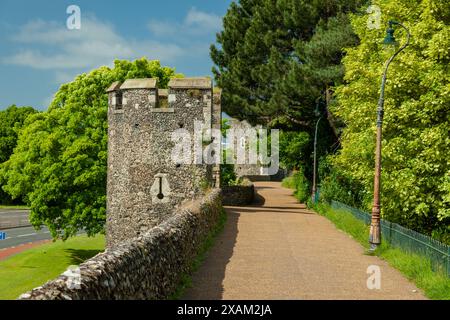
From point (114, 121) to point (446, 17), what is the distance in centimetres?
1338

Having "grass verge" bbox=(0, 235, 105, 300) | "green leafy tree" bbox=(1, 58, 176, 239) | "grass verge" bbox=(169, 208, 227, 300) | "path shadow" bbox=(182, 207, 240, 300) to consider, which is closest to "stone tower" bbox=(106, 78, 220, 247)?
"grass verge" bbox=(169, 208, 227, 300)

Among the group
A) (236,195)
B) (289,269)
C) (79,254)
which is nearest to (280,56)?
(236,195)

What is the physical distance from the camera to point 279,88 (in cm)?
3148

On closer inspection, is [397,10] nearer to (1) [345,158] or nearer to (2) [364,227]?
(1) [345,158]

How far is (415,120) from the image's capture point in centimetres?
1759

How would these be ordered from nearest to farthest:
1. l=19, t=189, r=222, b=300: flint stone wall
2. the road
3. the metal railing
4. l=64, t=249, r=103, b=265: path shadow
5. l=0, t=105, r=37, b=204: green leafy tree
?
l=19, t=189, r=222, b=300: flint stone wall < the metal railing < l=64, t=249, r=103, b=265: path shadow < the road < l=0, t=105, r=37, b=204: green leafy tree

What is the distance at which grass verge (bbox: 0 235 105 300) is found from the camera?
26578mm

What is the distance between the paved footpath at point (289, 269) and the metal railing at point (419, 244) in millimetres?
783

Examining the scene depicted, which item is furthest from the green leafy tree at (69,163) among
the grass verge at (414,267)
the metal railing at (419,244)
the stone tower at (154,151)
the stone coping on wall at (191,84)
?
the metal railing at (419,244)

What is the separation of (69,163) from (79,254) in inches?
336

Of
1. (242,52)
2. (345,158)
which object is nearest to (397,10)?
(345,158)

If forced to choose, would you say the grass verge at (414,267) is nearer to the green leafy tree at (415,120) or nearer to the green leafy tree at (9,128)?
the green leafy tree at (415,120)

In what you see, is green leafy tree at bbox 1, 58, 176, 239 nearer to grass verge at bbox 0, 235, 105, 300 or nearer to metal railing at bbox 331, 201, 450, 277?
grass verge at bbox 0, 235, 105, 300

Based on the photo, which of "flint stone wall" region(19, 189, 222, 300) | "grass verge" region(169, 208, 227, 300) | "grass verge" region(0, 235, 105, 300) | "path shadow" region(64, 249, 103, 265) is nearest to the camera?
"flint stone wall" region(19, 189, 222, 300)
